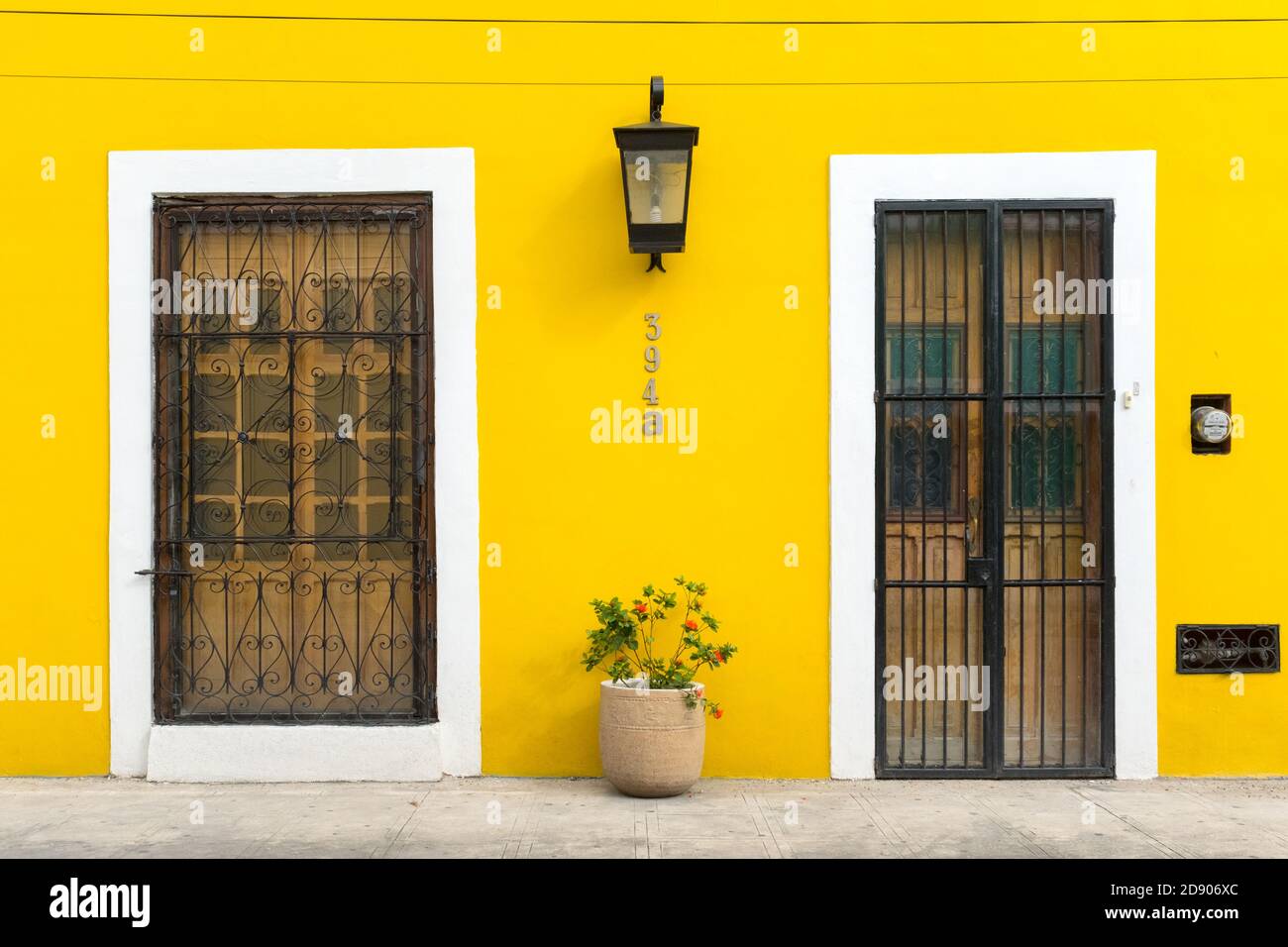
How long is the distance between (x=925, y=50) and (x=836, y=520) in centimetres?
251

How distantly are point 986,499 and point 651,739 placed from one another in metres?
2.17

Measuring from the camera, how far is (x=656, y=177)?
6.31m

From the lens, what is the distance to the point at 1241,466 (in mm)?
6637

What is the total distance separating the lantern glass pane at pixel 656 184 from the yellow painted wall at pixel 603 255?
30cm

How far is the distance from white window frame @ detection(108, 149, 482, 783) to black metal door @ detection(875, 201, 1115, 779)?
2.20 metres

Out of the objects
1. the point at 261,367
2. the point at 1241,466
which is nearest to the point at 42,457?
the point at 261,367

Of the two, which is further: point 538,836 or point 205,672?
point 205,672

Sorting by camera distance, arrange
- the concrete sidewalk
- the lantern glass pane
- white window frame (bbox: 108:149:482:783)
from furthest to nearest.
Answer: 1. white window frame (bbox: 108:149:482:783)
2. the lantern glass pane
3. the concrete sidewalk

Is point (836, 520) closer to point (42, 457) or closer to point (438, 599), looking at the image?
point (438, 599)

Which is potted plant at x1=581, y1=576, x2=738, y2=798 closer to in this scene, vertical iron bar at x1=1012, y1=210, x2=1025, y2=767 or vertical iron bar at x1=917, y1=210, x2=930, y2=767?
vertical iron bar at x1=917, y1=210, x2=930, y2=767

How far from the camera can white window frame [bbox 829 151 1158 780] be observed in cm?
658
